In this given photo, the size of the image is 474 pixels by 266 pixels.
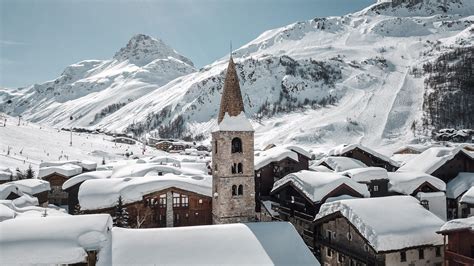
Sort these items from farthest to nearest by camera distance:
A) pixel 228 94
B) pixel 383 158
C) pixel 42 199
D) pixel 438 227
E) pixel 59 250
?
pixel 383 158
pixel 42 199
pixel 228 94
pixel 438 227
pixel 59 250

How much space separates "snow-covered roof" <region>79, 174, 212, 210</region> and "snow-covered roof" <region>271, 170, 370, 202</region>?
8.73m

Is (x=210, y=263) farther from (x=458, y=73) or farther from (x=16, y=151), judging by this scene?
(x=458, y=73)

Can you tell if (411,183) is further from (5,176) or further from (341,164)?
(5,176)

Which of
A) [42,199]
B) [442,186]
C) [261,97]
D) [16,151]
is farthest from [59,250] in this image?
[261,97]

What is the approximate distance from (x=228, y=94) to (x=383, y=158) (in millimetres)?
29334

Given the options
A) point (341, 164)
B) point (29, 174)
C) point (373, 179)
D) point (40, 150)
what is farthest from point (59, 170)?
point (373, 179)

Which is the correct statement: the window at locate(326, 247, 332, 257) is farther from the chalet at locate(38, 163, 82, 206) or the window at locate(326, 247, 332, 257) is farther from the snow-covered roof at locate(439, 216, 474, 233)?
the chalet at locate(38, 163, 82, 206)

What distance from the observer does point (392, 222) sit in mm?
23422

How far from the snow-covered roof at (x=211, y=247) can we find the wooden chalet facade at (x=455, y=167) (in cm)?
2873

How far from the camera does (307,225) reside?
34000mm

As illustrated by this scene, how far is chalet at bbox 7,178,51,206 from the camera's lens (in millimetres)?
40781

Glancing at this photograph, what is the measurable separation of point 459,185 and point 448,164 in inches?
142

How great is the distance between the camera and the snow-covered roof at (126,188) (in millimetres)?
31469

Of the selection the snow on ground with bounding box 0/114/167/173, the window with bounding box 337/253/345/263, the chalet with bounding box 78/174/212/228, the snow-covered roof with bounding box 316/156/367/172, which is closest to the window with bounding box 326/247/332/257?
the window with bounding box 337/253/345/263
